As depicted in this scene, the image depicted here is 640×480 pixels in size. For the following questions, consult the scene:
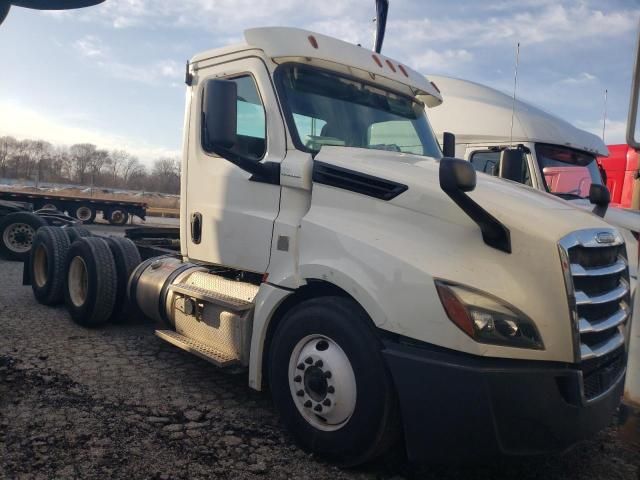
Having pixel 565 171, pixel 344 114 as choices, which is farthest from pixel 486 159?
pixel 344 114

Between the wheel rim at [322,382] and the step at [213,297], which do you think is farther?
the step at [213,297]

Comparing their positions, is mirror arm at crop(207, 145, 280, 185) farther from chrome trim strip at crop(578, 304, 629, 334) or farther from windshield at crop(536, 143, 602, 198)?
windshield at crop(536, 143, 602, 198)

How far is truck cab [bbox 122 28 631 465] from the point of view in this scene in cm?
243

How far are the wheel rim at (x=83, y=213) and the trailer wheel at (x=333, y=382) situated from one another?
Answer: 22.1 m

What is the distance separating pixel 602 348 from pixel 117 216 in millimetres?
23564

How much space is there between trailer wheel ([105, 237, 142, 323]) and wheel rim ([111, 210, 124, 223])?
1894cm

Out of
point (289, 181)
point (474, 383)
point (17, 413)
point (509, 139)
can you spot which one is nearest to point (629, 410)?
point (474, 383)

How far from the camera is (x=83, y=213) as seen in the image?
22.8 m

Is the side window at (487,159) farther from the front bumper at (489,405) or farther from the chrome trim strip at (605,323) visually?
the front bumper at (489,405)

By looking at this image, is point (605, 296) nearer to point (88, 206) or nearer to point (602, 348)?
point (602, 348)

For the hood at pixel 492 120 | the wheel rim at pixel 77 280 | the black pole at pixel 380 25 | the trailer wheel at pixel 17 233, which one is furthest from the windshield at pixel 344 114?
the trailer wheel at pixel 17 233

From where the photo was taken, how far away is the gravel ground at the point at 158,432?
287cm

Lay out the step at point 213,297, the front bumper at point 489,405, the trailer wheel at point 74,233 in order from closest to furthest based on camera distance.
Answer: the front bumper at point 489,405 < the step at point 213,297 < the trailer wheel at point 74,233

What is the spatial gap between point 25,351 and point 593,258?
4626 millimetres
